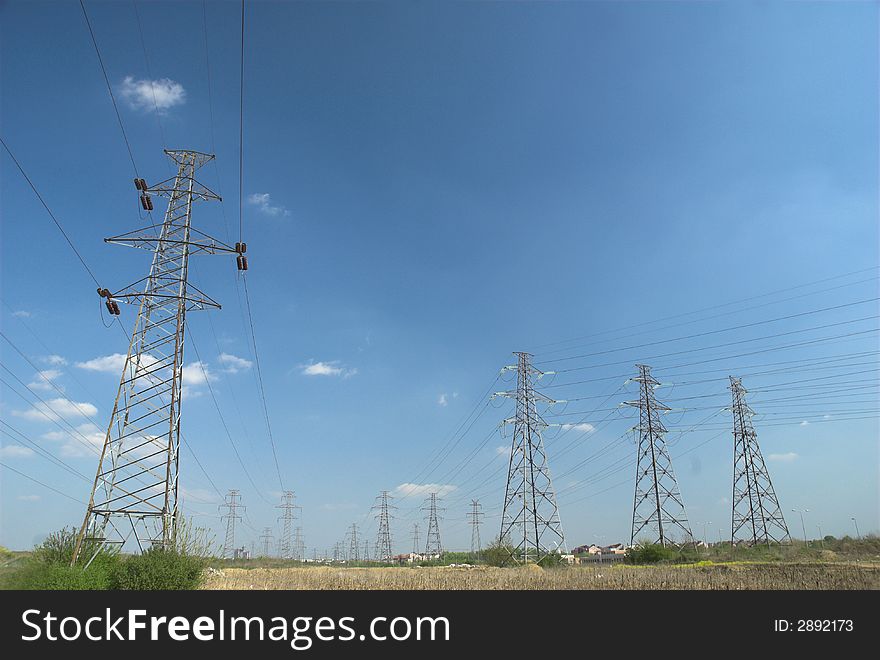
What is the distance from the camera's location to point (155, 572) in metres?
21.7

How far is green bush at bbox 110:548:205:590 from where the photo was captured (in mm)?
21453

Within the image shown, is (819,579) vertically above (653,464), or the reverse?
(653,464)

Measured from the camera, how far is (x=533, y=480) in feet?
146

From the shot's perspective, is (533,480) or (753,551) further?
(753,551)

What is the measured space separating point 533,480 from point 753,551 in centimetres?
2437

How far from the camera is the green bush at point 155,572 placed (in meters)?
21.5
